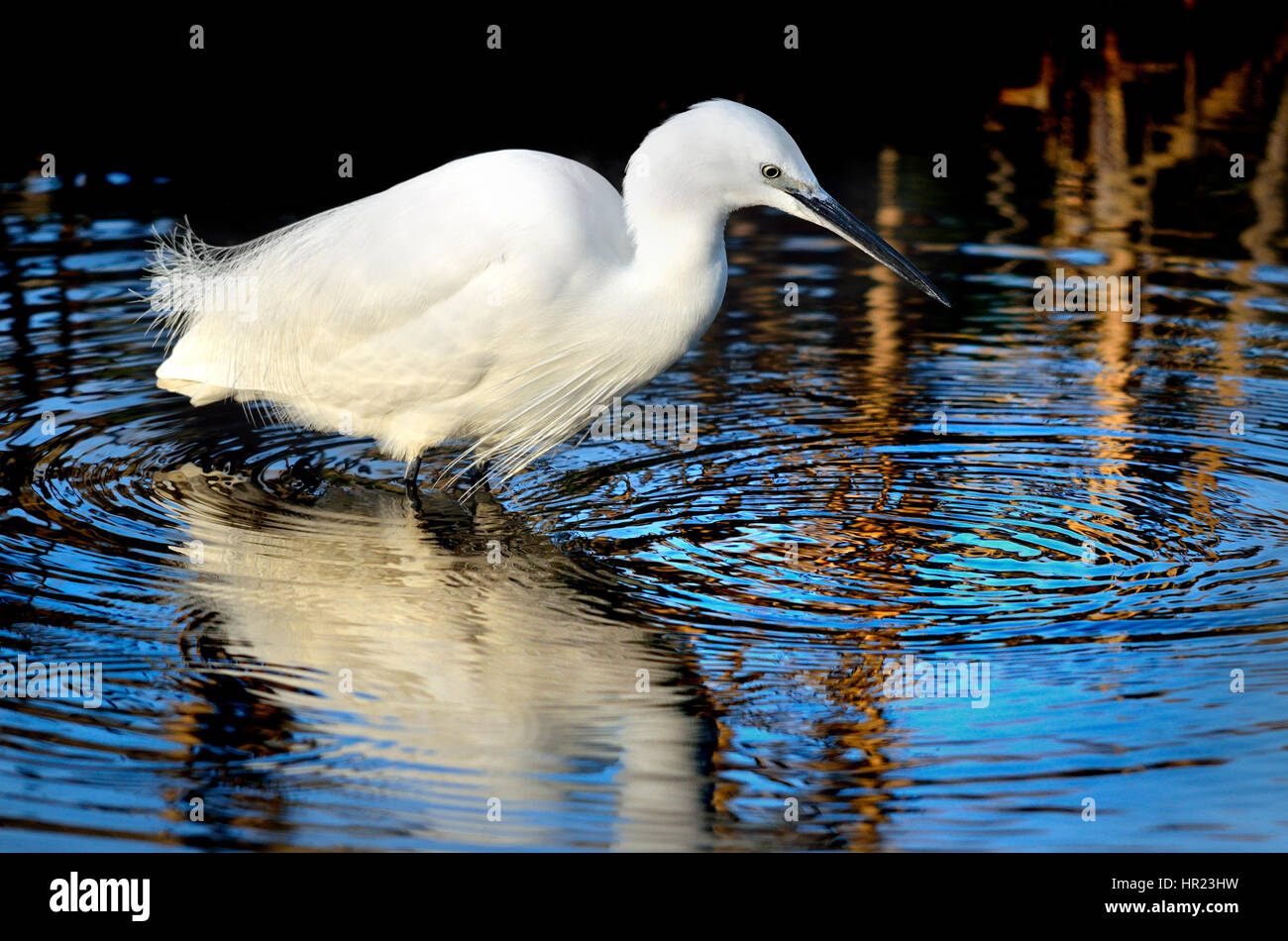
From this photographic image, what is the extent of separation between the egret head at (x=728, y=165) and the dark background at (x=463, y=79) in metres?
6.70

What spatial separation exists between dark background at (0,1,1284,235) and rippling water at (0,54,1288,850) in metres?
4.20

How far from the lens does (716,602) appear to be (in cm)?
482

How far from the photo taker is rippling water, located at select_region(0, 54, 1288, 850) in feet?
12.3

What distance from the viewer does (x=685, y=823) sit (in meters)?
3.67

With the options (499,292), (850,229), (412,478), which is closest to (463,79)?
(412,478)

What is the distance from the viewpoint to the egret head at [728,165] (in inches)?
190

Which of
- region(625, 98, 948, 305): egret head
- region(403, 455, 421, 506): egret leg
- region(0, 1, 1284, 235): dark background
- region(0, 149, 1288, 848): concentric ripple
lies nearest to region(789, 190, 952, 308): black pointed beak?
region(625, 98, 948, 305): egret head

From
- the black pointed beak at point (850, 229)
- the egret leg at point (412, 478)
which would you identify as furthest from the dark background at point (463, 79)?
the black pointed beak at point (850, 229)

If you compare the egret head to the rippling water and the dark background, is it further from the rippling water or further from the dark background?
the dark background

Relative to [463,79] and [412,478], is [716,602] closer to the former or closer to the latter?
[412,478]

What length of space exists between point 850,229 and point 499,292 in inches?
46.2

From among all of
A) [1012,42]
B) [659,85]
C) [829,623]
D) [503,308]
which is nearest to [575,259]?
[503,308]

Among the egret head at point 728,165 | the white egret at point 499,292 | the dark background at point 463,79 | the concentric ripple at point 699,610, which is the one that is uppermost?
the dark background at point 463,79

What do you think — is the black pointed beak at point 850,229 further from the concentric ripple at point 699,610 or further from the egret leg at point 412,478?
the egret leg at point 412,478
